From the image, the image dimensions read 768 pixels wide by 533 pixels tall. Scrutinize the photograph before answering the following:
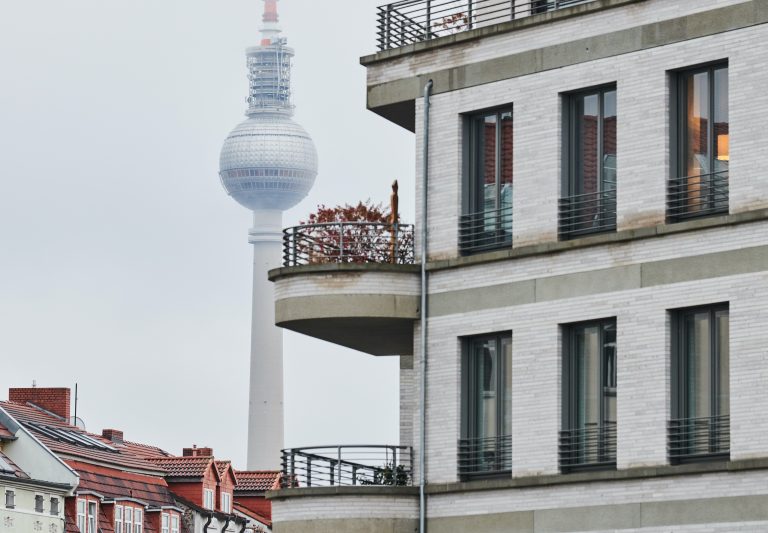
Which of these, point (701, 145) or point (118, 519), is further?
point (118, 519)

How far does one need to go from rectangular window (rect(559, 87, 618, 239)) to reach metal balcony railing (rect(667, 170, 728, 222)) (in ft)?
3.71

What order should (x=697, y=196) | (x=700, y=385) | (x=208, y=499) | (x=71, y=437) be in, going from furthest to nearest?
(x=208, y=499) < (x=71, y=437) < (x=697, y=196) < (x=700, y=385)

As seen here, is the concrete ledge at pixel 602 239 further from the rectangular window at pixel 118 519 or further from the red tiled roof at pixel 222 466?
the red tiled roof at pixel 222 466

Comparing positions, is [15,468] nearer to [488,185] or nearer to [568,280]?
[488,185]

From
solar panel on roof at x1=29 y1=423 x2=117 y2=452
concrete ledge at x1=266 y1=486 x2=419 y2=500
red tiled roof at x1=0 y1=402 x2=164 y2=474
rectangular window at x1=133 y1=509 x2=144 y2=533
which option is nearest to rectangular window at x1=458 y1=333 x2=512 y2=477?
concrete ledge at x1=266 y1=486 x2=419 y2=500

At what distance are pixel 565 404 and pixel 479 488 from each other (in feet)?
6.39

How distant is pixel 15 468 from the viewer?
79.2m

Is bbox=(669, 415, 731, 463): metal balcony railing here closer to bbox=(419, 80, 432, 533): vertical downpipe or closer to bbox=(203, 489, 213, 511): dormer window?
bbox=(419, 80, 432, 533): vertical downpipe

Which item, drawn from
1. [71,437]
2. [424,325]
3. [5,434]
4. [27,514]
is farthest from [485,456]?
[71,437]

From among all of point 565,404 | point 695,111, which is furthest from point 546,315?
point 695,111

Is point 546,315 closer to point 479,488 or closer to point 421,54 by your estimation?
point 479,488

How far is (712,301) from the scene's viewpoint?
3244 centimetres

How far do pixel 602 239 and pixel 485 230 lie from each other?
278 cm

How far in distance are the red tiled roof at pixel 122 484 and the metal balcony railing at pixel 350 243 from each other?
152ft
